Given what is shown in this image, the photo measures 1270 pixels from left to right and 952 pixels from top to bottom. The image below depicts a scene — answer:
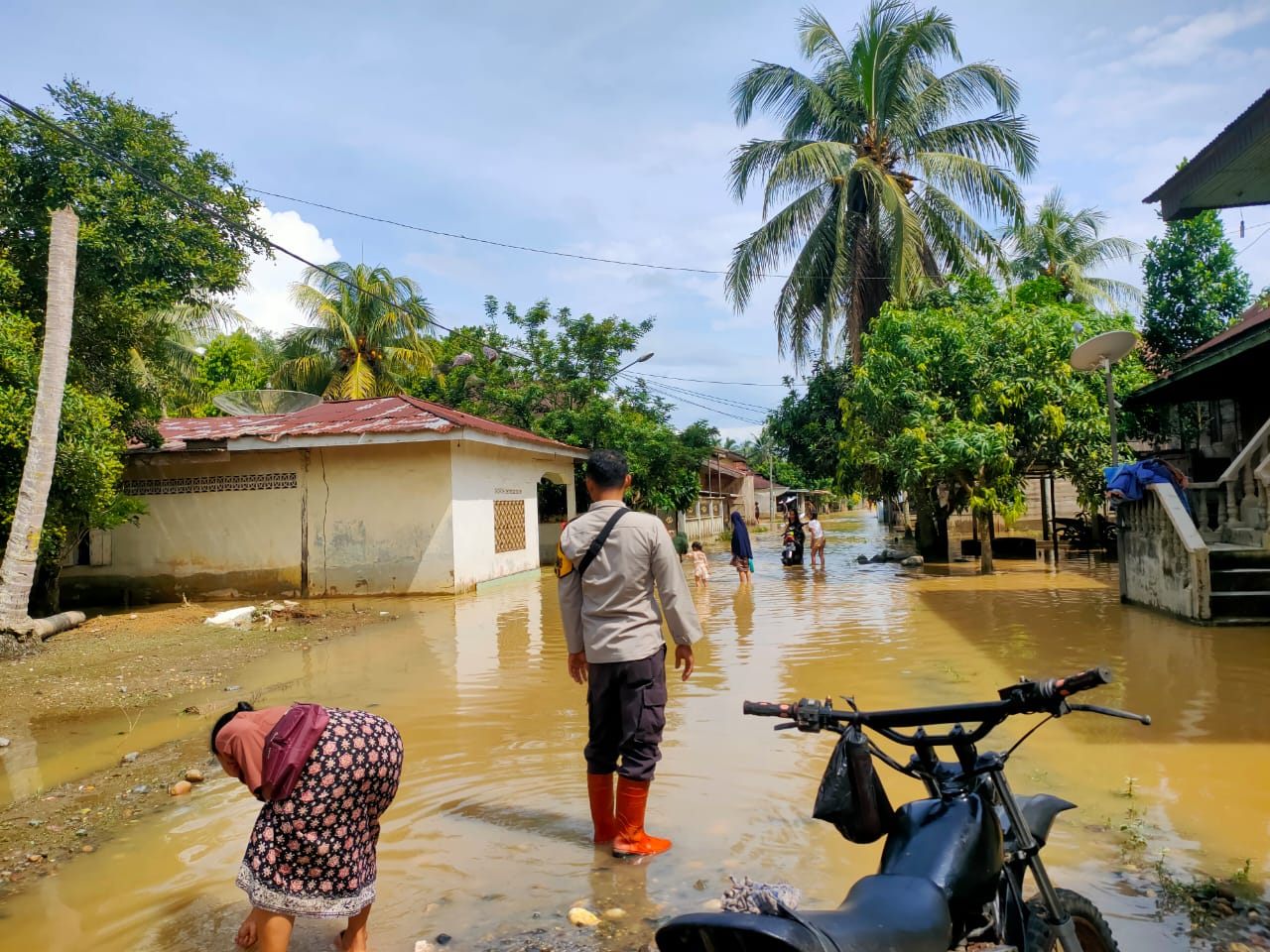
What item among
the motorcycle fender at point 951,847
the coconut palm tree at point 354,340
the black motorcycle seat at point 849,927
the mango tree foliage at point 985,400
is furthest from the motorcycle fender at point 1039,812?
the coconut palm tree at point 354,340

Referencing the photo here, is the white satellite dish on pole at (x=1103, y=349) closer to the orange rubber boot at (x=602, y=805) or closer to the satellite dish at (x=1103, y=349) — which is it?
the satellite dish at (x=1103, y=349)

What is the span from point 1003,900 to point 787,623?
8.82m

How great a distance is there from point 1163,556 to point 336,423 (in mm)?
12714

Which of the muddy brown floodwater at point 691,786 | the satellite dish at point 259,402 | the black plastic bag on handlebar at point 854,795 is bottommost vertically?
the muddy brown floodwater at point 691,786

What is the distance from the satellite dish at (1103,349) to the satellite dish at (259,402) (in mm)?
14781

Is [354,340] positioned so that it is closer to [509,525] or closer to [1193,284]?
[509,525]

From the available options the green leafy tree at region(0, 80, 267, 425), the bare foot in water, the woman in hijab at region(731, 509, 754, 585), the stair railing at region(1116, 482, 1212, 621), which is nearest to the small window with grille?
the woman in hijab at region(731, 509, 754, 585)

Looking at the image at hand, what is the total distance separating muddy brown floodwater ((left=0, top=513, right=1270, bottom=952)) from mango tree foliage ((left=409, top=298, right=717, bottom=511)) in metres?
13.4

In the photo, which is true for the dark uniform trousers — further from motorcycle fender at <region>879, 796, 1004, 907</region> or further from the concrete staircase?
the concrete staircase

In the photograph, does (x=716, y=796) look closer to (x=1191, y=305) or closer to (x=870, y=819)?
(x=870, y=819)

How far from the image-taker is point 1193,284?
15.6 metres

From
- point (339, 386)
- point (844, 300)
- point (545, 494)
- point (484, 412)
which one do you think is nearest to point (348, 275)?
point (339, 386)

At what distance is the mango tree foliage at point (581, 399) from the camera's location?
23094 millimetres

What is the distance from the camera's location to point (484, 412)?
24250 millimetres
